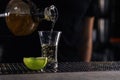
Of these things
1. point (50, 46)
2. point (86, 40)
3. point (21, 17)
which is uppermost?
point (21, 17)

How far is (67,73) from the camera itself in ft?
5.07

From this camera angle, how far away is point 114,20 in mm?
5508

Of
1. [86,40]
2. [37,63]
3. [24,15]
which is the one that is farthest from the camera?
[86,40]

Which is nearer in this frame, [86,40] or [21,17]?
[21,17]

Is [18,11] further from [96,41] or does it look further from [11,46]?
[96,41]

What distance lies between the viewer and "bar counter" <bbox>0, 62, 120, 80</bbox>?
4.72 ft

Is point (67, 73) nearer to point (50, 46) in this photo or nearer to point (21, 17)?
point (50, 46)

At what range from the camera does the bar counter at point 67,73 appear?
1438 mm

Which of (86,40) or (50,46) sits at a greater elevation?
(50,46)

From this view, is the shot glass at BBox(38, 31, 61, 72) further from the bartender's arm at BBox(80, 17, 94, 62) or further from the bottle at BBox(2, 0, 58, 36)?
the bartender's arm at BBox(80, 17, 94, 62)

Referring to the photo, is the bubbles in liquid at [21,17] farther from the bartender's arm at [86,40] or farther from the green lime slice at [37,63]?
the bartender's arm at [86,40]

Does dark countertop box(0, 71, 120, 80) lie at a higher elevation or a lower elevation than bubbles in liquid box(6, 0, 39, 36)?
lower

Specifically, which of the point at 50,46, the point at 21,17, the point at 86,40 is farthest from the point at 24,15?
the point at 86,40

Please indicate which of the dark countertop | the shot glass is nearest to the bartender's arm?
the shot glass
